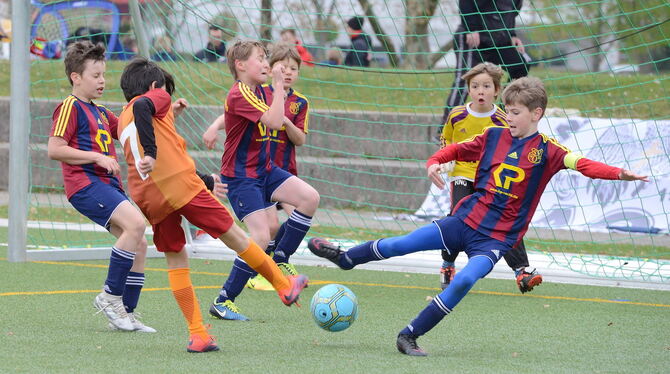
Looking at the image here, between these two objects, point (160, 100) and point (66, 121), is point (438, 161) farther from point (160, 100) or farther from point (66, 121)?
point (66, 121)

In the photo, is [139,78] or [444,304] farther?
[139,78]

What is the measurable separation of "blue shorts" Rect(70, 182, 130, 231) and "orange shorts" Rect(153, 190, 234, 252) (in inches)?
26.2

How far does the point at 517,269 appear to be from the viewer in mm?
6535

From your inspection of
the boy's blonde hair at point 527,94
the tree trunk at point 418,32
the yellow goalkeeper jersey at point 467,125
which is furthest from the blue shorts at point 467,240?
the tree trunk at point 418,32

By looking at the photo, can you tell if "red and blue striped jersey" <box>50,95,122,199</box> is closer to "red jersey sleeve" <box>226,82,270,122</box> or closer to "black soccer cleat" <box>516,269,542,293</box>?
→ "red jersey sleeve" <box>226,82,270,122</box>

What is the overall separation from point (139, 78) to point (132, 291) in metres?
1.18

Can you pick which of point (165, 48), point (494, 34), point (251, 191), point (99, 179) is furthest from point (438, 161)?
point (165, 48)

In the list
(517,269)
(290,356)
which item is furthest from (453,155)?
(517,269)

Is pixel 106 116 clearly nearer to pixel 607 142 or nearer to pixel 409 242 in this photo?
pixel 409 242

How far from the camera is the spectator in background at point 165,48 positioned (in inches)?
339

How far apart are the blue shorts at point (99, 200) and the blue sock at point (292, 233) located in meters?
1.13

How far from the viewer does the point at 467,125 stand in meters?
6.44

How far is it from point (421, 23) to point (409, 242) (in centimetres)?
847

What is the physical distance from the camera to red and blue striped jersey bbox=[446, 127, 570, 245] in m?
4.75
